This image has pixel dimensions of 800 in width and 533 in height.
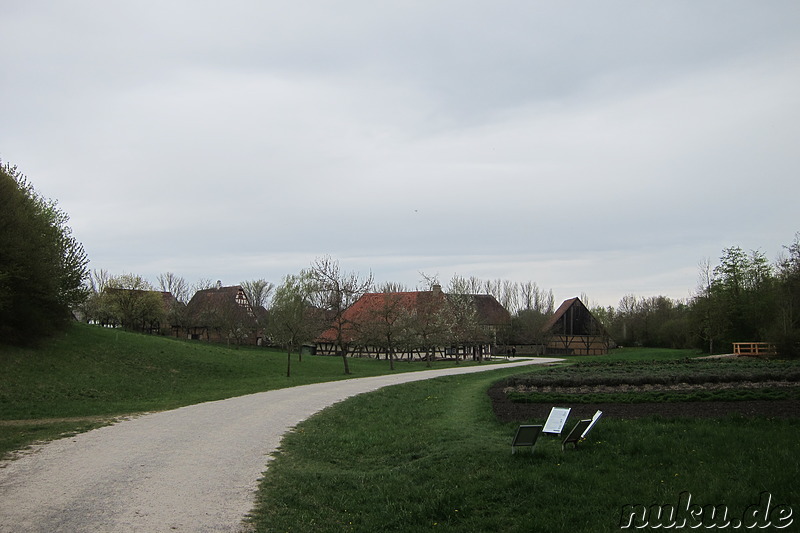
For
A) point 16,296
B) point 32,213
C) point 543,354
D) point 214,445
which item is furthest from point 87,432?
point 543,354

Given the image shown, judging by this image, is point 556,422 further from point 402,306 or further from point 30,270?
point 402,306

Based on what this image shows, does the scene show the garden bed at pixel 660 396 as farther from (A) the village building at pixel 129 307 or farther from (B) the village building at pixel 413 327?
(A) the village building at pixel 129 307

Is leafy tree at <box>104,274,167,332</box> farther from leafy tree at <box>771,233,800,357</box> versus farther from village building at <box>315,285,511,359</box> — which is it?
leafy tree at <box>771,233,800,357</box>

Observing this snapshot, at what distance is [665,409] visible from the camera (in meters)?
13.7

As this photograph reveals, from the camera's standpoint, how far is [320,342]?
63.9 metres

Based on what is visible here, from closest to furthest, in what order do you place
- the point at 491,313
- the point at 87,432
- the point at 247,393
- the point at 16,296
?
the point at 87,432 < the point at 247,393 < the point at 16,296 < the point at 491,313

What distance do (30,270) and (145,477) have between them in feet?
74.5

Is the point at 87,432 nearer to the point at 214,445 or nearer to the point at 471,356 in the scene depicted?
the point at 214,445

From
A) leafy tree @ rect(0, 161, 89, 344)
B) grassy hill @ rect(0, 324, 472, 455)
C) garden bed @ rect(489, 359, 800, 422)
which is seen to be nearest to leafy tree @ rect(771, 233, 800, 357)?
garden bed @ rect(489, 359, 800, 422)

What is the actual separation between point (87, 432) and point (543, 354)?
62.7m

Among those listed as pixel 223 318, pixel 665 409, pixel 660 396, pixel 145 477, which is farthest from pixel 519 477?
pixel 223 318

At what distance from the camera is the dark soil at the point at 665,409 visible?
12.2 meters

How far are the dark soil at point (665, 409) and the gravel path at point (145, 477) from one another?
5.43 meters

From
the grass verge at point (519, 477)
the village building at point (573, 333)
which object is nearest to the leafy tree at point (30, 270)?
the grass verge at point (519, 477)
